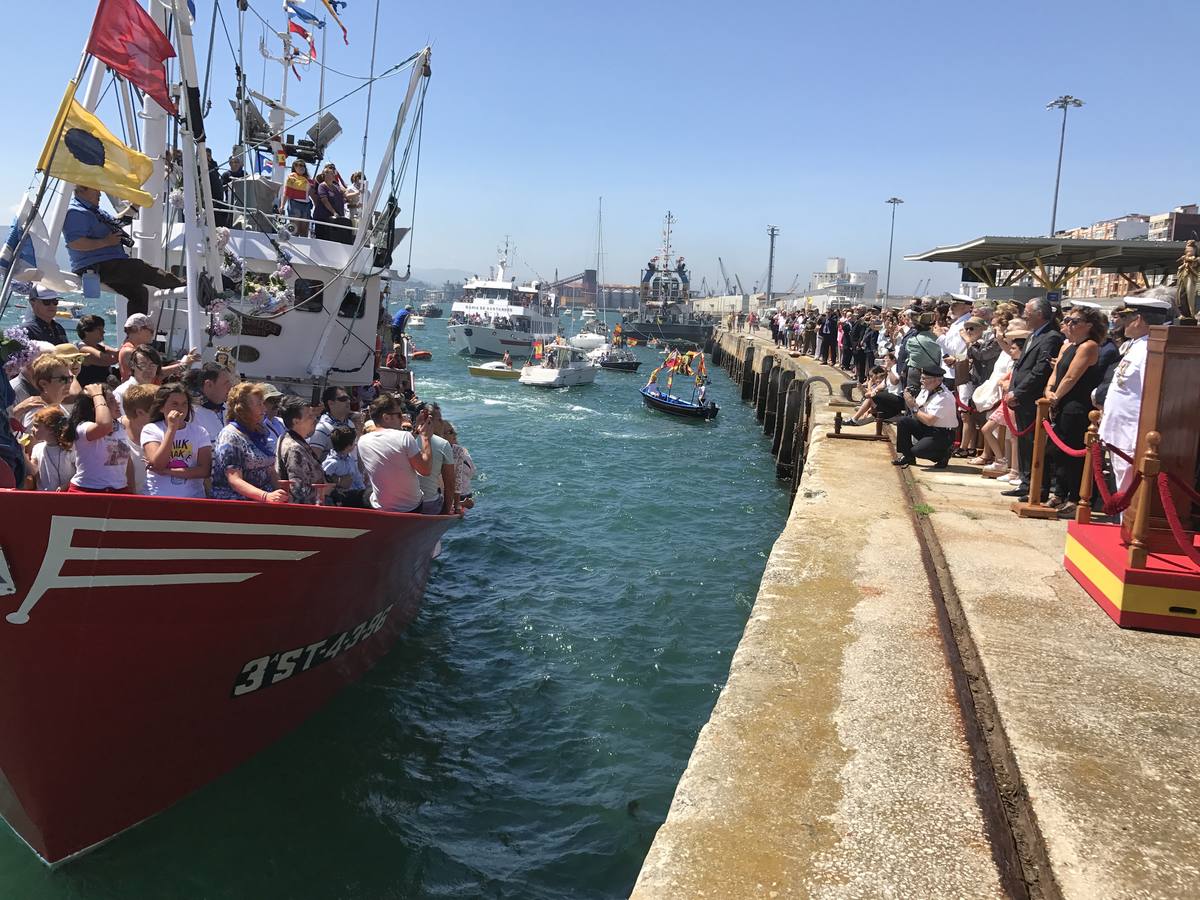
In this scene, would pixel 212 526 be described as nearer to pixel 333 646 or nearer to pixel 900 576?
pixel 333 646

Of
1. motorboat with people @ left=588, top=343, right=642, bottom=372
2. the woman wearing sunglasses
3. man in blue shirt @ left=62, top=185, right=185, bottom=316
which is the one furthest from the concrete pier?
motorboat with people @ left=588, top=343, right=642, bottom=372

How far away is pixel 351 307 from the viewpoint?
40.0ft

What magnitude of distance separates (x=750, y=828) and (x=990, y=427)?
7.55m

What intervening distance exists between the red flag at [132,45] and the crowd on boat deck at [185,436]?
189 cm

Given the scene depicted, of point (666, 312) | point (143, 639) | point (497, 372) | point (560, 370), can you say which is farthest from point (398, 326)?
point (666, 312)

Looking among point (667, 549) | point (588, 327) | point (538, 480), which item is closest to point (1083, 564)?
point (667, 549)

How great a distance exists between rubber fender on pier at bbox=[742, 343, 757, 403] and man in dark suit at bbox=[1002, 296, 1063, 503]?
2908 centimetres

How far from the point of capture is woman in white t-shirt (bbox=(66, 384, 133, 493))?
430cm

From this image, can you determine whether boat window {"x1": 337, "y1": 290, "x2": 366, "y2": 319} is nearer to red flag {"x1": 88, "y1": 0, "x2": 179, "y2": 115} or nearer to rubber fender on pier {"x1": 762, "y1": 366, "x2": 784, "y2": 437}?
red flag {"x1": 88, "y1": 0, "x2": 179, "y2": 115}

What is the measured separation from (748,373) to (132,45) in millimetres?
36825

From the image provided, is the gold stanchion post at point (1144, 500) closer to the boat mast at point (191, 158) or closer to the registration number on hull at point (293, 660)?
the registration number on hull at point (293, 660)

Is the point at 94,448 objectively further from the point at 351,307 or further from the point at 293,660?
the point at 351,307

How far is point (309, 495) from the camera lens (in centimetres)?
537

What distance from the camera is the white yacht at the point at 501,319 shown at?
55.3m
